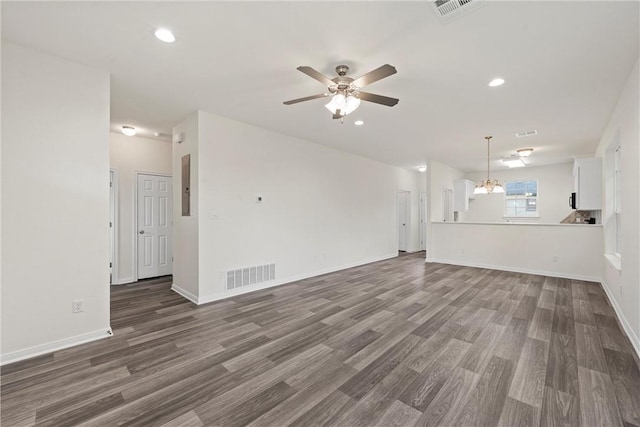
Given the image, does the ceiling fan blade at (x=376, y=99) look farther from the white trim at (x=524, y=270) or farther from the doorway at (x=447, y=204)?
the doorway at (x=447, y=204)

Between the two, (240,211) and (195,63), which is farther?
(240,211)

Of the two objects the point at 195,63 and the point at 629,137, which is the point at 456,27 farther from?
the point at 629,137

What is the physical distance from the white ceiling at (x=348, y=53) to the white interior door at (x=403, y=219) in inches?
189

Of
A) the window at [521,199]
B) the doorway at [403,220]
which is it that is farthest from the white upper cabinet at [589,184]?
the doorway at [403,220]

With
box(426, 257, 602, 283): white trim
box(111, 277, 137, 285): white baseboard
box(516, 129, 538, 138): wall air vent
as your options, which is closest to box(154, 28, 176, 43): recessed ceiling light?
box(111, 277, 137, 285): white baseboard

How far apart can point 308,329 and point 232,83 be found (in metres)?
2.94

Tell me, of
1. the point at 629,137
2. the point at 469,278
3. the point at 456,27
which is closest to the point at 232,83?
the point at 456,27

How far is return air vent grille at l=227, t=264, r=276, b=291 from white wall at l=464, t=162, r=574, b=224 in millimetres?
8321

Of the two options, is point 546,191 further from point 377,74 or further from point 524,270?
point 377,74

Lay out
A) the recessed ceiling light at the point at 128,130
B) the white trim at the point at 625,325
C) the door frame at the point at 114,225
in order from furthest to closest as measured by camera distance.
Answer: the door frame at the point at 114,225 → the recessed ceiling light at the point at 128,130 → the white trim at the point at 625,325

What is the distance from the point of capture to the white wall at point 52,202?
7.59 ft

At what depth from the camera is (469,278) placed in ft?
17.3

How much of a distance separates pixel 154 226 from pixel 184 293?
1997 mm

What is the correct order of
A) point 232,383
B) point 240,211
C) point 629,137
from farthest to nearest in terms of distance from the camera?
point 240,211 → point 629,137 → point 232,383
